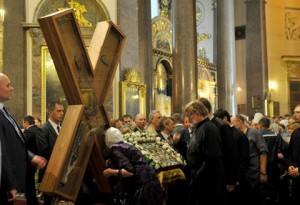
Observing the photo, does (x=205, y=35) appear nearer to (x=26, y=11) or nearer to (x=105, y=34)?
(x=26, y=11)

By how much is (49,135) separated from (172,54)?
903 cm

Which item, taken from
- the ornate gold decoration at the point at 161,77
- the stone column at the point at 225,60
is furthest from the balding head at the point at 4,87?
the ornate gold decoration at the point at 161,77

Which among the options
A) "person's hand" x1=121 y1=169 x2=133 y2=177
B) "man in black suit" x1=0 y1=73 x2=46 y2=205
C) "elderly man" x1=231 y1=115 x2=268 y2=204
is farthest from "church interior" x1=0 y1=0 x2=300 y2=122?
"man in black suit" x1=0 y1=73 x2=46 y2=205

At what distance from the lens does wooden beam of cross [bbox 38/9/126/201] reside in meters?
3.46

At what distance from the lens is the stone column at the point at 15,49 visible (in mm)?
11227

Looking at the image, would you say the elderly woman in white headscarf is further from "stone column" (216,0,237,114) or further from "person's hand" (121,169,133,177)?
"stone column" (216,0,237,114)

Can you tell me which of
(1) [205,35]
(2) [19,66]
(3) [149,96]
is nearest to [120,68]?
A: (2) [19,66]

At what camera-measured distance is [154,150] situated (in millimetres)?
5855

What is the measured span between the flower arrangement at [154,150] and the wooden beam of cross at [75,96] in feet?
4.45

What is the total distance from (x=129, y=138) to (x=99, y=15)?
6944mm

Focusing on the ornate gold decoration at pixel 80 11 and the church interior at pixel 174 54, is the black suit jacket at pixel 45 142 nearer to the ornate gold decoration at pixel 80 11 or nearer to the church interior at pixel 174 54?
the church interior at pixel 174 54

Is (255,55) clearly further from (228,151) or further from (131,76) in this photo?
(228,151)

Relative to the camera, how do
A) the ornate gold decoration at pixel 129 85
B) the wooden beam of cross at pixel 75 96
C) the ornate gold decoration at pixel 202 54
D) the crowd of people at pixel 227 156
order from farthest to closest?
the ornate gold decoration at pixel 202 54 → the ornate gold decoration at pixel 129 85 → the crowd of people at pixel 227 156 → the wooden beam of cross at pixel 75 96

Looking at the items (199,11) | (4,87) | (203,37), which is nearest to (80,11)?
(4,87)
